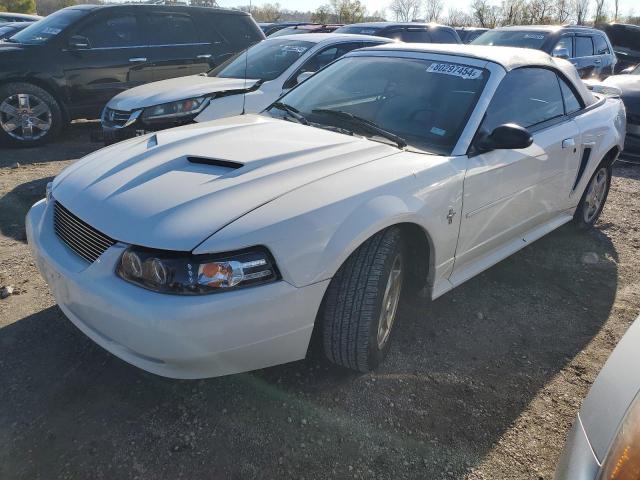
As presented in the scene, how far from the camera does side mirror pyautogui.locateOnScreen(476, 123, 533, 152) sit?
273 centimetres

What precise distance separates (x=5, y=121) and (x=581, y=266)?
266 inches

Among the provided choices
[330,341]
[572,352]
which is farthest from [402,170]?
[572,352]

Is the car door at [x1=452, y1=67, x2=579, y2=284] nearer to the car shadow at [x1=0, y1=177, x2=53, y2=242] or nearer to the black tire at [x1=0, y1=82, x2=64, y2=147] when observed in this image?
the car shadow at [x1=0, y1=177, x2=53, y2=242]

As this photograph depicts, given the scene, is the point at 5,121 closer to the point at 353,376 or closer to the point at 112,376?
the point at 112,376

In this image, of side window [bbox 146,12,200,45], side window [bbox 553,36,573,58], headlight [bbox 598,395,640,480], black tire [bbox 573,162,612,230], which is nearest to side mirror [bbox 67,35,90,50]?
side window [bbox 146,12,200,45]

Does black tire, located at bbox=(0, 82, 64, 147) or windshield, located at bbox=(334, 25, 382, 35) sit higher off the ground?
windshield, located at bbox=(334, 25, 382, 35)

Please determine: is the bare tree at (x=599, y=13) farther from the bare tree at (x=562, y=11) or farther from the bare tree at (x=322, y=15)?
the bare tree at (x=322, y=15)

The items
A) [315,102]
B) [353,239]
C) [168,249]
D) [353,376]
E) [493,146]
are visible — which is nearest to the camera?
[168,249]

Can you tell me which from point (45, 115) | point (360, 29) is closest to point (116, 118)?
point (45, 115)

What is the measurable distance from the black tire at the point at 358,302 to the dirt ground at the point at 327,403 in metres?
0.23

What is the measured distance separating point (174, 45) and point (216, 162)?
6.03m

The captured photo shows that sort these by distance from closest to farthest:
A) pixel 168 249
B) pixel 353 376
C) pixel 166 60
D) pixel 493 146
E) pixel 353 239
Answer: pixel 168 249
pixel 353 239
pixel 353 376
pixel 493 146
pixel 166 60

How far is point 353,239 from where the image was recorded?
7.02ft

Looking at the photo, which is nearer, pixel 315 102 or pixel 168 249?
pixel 168 249
